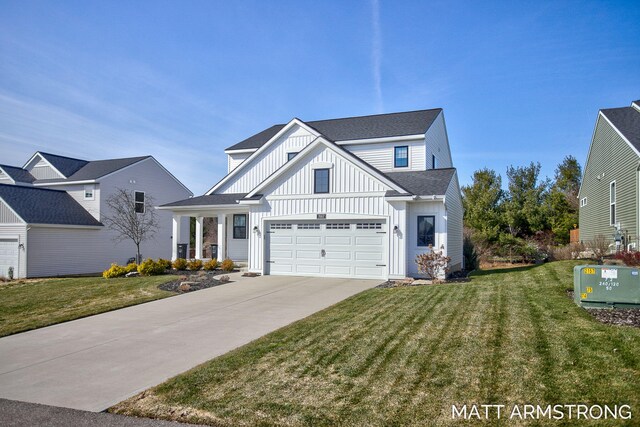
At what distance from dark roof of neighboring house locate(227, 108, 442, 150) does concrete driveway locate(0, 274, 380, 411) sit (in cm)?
1084

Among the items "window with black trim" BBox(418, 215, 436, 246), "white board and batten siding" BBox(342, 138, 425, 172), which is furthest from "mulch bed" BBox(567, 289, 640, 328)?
"white board and batten siding" BBox(342, 138, 425, 172)

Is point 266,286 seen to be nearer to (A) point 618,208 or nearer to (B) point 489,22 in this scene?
(B) point 489,22

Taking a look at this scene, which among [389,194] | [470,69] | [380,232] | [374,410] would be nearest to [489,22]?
[470,69]

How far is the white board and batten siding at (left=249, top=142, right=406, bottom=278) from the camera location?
632 inches

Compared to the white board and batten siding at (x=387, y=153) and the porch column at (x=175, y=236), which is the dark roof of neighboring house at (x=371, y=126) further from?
the porch column at (x=175, y=236)

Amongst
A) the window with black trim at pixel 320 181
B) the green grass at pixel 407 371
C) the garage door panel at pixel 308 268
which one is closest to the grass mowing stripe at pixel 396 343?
the green grass at pixel 407 371

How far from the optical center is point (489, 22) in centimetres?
1437

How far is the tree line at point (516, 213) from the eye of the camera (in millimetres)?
29953

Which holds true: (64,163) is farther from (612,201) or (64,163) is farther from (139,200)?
(612,201)

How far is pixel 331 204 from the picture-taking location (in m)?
17.1

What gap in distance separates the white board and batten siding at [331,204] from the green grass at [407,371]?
7147mm

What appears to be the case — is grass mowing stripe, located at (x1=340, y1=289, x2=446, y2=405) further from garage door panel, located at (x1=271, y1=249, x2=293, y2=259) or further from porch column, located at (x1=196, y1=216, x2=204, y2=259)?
porch column, located at (x1=196, y1=216, x2=204, y2=259)

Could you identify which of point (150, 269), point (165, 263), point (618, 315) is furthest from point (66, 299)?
point (618, 315)

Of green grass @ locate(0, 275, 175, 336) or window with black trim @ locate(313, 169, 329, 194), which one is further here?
window with black trim @ locate(313, 169, 329, 194)
